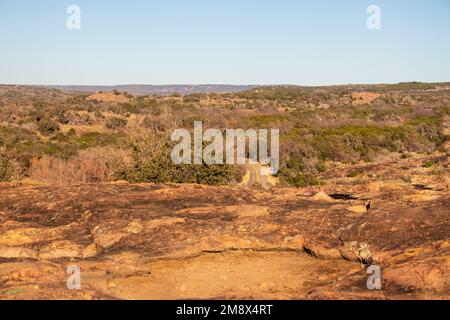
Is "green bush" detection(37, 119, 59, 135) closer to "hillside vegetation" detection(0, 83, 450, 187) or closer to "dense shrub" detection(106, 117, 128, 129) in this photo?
"hillside vegetation" detection(0, 83, 450, 187)

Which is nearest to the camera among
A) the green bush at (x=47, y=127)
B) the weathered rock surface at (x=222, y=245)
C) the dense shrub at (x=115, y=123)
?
the weathered rock surface at (x=222, y=245)

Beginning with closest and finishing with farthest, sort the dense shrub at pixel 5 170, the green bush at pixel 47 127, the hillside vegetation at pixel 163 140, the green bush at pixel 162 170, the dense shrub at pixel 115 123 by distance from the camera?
1. the green bush at pixel 162 170
2. the hillside vegetation at pixel 163 140
3. the dense shrub at pixel 5 170
4. the green bush at pixel 47 127
5. the dense shrub at pixel 115 123

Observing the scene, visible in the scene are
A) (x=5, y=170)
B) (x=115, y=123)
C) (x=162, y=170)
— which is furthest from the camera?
(x=115, y=123)

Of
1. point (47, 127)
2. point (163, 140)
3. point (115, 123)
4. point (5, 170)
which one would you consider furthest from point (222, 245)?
point (115, 123)

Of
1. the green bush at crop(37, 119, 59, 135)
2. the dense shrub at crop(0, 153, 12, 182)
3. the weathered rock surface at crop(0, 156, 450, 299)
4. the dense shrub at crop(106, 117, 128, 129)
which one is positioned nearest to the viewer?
the weathered rock surface at crop(0, 156, 450, 299)

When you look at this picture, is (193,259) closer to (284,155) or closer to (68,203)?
(68,203)

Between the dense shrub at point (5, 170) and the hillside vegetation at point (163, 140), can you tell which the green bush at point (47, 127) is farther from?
the dense shrub at point (5, 170)

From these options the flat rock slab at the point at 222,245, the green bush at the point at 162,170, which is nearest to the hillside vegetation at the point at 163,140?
the green bush at the point at 162,170

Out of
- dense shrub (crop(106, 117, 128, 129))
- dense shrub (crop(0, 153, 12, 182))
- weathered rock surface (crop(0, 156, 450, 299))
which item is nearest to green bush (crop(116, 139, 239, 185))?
dense shrub (crop(0, 153, 12, 182))

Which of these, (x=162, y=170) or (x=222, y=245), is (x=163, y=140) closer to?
(x=162, y=170)

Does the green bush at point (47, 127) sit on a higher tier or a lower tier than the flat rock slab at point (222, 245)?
higher
